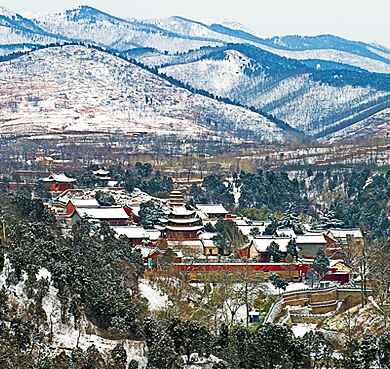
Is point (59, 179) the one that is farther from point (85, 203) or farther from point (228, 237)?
point (228, 237)

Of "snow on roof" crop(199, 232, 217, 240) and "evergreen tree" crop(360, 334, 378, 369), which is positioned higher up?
"evergreen tree" crop(360, 334, 378, 369)

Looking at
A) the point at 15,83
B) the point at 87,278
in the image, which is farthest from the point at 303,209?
the point at 15,83

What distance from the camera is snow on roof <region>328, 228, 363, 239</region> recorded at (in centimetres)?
6637

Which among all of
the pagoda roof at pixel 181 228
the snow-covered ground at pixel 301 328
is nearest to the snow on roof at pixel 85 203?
the pagoda roof at pixel 181 228

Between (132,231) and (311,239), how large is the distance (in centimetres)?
1159

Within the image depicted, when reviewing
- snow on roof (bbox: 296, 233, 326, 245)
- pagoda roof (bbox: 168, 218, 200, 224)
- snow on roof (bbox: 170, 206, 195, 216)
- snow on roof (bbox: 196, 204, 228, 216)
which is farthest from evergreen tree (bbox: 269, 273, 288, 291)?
snow on roof (bbox: 196, 204, 228, 216)

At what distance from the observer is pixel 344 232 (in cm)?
6756

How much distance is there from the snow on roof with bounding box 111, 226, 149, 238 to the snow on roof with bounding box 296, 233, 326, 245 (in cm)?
985

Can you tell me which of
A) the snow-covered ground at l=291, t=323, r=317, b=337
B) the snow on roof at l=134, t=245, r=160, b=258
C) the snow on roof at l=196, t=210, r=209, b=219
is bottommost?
the snow on roof at l=196, t=210, r=209, b=219

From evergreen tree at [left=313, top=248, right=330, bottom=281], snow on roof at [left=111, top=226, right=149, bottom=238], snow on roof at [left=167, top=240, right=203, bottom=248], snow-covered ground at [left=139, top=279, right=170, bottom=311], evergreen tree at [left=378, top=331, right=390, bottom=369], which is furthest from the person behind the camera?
snow on roof at [left=167, top=240, right=203, bottom=248]

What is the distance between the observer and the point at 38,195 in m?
81.5

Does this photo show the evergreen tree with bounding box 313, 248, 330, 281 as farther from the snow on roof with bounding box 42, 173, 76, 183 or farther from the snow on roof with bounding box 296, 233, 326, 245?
the snow on roof with bounding box 42, 173, 76, 183

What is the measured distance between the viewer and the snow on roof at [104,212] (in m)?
68.4

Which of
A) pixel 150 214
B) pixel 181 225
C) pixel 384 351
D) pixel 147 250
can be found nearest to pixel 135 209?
pixel 150 214
